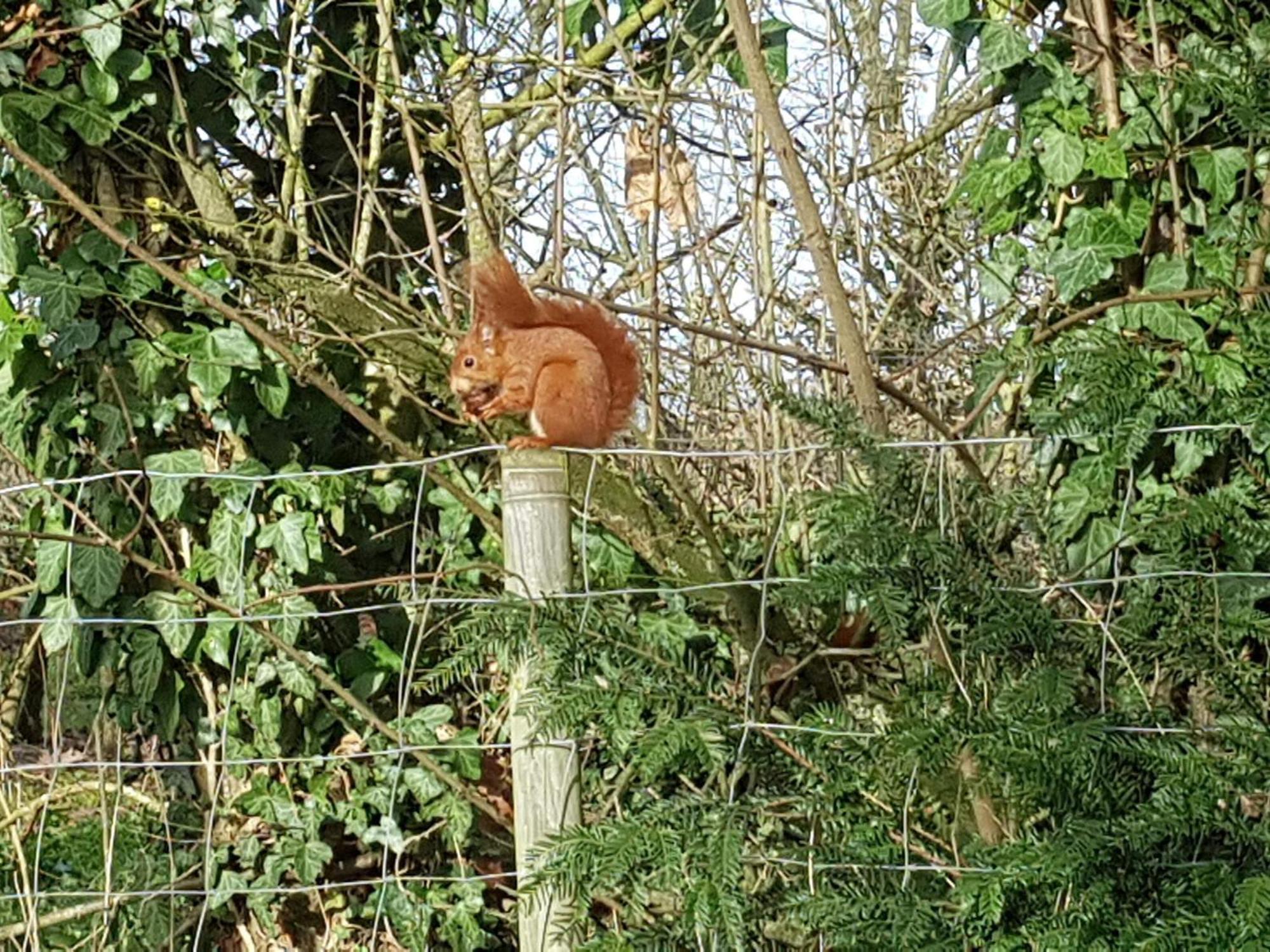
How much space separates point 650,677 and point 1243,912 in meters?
0.84

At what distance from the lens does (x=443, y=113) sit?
3.70m

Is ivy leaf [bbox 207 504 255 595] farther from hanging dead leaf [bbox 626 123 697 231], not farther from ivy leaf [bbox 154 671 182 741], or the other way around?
hanging dead leaf [bbox 626 123 697 231]

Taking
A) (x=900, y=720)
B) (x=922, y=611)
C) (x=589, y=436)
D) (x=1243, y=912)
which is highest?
(x=589, y=436)

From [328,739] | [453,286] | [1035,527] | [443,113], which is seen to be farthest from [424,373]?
[1035,527]

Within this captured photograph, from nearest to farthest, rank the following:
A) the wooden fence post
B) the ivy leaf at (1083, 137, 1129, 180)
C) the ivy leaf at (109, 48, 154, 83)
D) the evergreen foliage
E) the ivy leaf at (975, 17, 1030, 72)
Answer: the evergreen foliage
the wooden fence post
the ivy leaf at (1083, 137, 1129, 180)
the ivy leaf at (975, 17, 1030, 72)
the ivy leaf at (109, 48, 154, 83)

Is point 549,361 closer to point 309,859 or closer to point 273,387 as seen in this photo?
point 273,387

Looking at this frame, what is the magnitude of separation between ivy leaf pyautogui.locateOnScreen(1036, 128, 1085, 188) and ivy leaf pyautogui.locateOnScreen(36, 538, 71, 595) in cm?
213

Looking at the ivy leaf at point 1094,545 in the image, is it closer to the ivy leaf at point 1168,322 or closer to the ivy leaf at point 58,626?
the ivy leaf at point 1168,322

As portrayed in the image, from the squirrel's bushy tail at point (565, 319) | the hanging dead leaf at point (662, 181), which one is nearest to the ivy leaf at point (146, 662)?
the squirrel's bushy tail at point (565, 319)

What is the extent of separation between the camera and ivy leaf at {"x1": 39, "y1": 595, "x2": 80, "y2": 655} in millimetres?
3502

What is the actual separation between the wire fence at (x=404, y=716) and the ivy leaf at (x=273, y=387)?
169 millimetres

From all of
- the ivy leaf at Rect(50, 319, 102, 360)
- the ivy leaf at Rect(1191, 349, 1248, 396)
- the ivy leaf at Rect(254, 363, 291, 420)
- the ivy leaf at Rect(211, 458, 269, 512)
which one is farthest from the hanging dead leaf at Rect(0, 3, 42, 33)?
the ivy leaf at Rect(1191, 349, 1248, 396)

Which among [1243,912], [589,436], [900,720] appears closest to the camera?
[1243,912]

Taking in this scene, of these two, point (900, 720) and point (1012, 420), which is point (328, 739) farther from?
point (900, 720)
